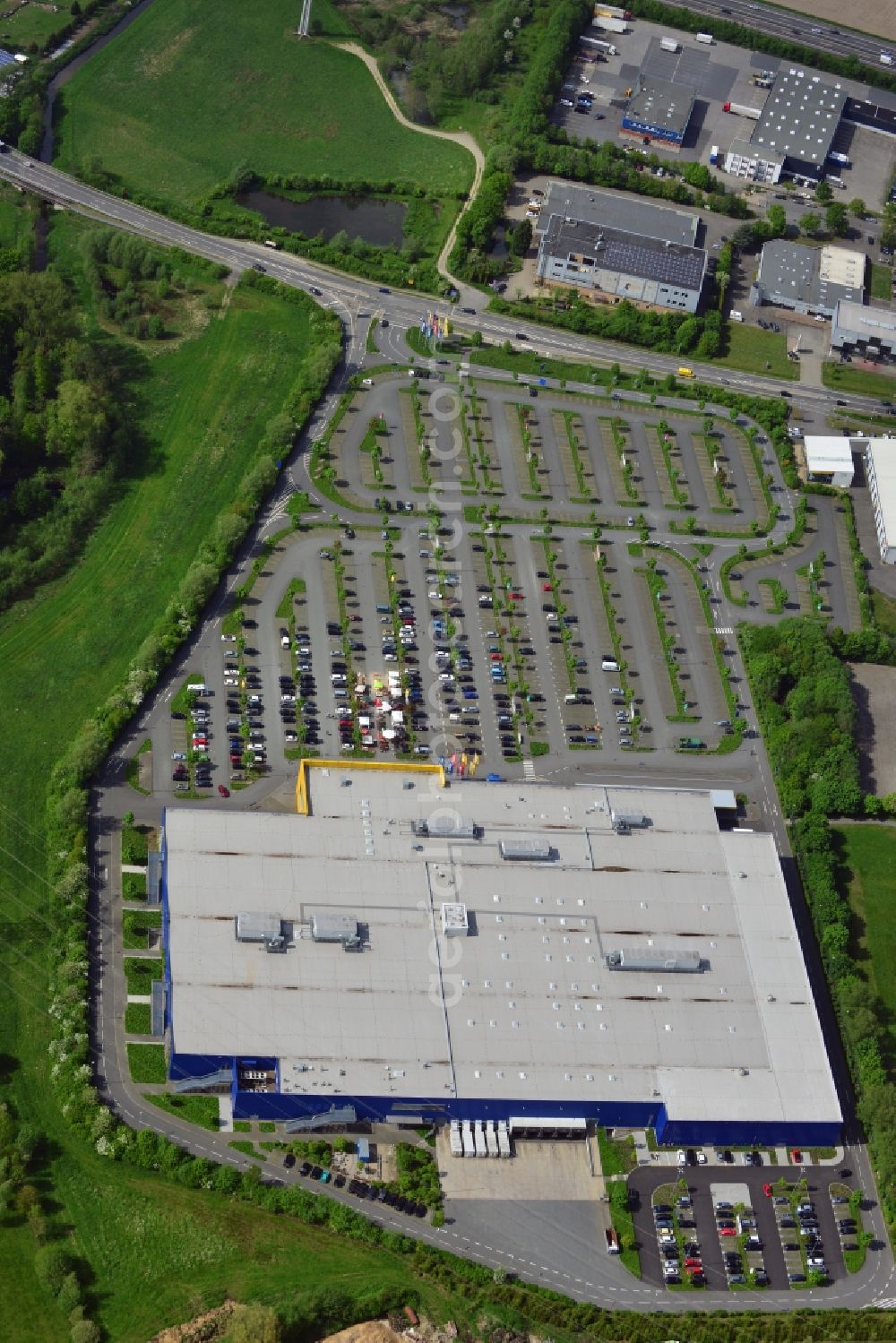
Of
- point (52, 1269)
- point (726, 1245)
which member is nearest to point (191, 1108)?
point (52, 1269)

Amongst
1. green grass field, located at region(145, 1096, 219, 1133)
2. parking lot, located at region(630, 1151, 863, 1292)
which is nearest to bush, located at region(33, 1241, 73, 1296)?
green grass field, located at region(145, 1096, 219, 1133)

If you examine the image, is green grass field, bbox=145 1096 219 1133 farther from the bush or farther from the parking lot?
the parking lot

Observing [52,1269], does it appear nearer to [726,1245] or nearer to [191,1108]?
[191,1108]

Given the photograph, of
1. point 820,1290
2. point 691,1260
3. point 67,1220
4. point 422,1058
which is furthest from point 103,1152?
point 820,1290

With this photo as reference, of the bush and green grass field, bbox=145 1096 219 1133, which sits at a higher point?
green grass field, bbox=145 1096 219 1133

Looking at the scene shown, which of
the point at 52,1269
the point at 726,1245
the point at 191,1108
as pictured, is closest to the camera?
the point at 52,1269

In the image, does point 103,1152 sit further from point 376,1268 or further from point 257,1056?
point 376,1268

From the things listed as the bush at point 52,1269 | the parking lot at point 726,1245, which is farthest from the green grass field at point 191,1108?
the parking lot at point 726,1245

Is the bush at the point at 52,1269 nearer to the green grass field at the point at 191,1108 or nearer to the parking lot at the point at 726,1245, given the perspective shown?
the green grass field at the point at 191,1108

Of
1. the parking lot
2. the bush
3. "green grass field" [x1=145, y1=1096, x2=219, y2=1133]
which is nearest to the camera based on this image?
the bush

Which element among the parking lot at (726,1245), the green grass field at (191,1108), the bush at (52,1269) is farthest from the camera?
the green grass field at (191,1108)

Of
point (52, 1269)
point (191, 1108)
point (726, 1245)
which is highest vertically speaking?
point (726, 1245)
